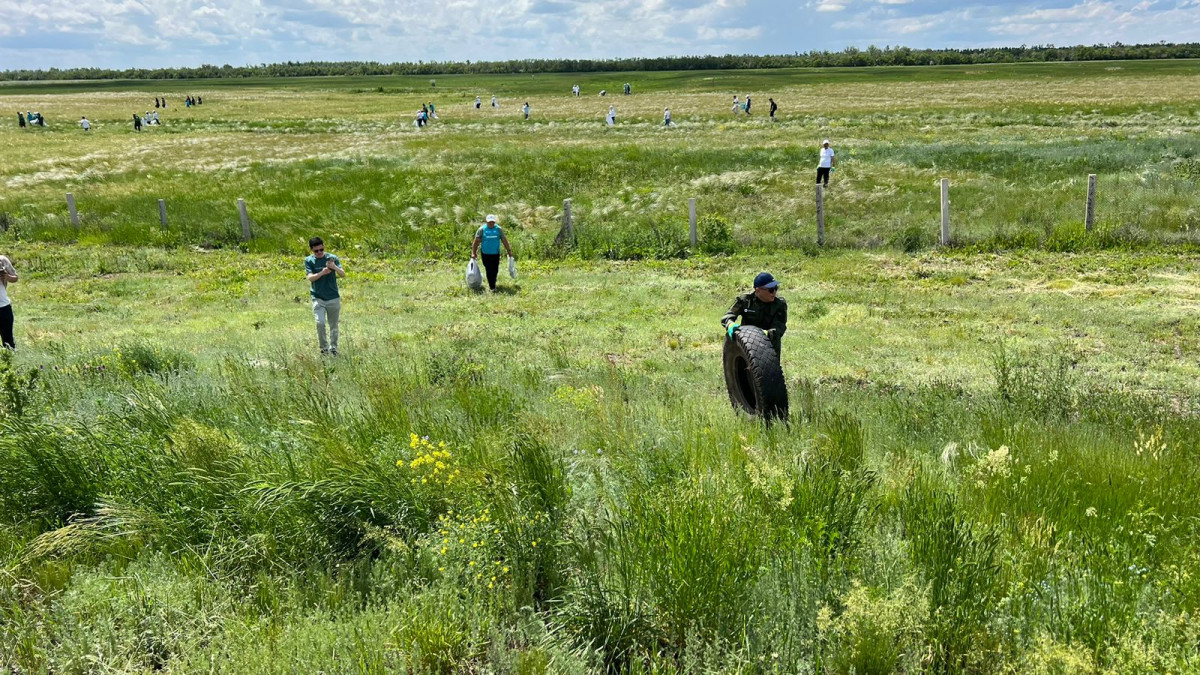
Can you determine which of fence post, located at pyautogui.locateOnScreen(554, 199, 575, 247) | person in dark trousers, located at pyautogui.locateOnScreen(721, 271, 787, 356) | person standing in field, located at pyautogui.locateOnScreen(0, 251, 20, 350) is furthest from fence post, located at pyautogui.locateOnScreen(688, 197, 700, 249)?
person standing in field, located at pyautogui.locateOnScreen(0, 251, 20, 350)

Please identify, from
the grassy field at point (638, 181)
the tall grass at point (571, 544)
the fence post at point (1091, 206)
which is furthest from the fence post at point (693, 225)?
the tall grass at point (571, 544)

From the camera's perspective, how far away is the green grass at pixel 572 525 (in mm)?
2934

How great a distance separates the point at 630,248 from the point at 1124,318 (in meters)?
11.7

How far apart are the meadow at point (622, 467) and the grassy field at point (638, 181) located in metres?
1.33

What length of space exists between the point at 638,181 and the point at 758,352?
72.0ft

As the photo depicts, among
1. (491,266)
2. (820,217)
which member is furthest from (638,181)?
(491,266)

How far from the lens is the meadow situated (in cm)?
302

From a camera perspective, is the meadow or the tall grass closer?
the tall grass

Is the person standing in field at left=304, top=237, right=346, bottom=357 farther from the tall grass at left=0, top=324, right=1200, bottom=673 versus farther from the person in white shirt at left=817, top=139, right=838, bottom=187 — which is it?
the person in white shirt at left=817, top=139, right=838, bottom=187

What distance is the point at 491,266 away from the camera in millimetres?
16375

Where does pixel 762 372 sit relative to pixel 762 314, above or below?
below

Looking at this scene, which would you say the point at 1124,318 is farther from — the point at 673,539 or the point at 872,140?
the point at 872,140

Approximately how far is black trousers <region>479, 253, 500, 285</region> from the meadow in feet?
2.42

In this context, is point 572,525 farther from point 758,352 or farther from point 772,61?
point 772,61
